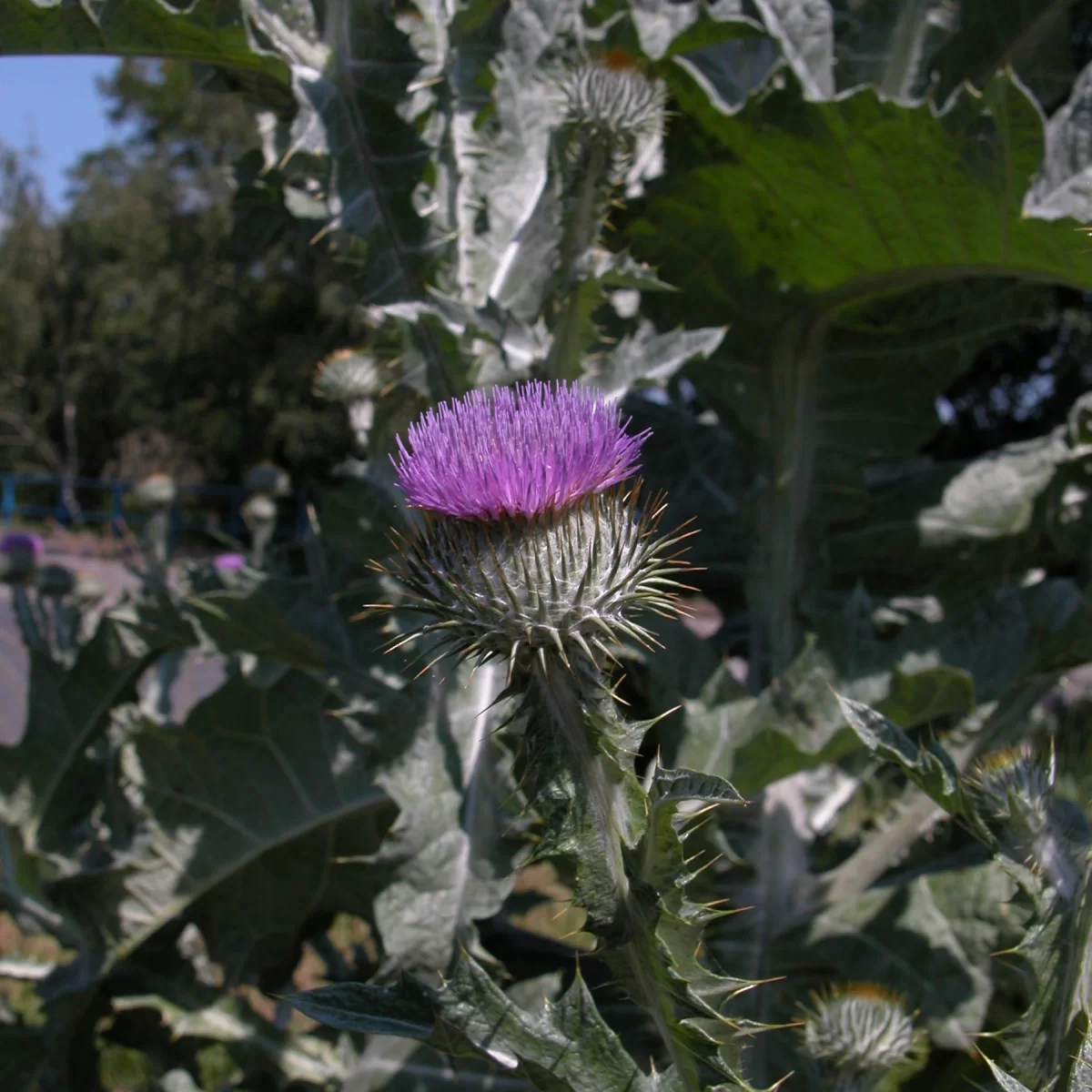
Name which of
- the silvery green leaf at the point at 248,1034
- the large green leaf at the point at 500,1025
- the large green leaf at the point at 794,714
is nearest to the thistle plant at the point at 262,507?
the silvery green leaf at the point at 248,1034

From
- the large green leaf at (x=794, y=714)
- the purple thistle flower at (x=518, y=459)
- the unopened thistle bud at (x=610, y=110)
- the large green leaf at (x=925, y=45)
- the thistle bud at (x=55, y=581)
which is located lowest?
the large green leaf at (x=794, y=714)

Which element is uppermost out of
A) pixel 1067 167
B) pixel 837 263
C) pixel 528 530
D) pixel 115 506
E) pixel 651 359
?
pixel 1067 167

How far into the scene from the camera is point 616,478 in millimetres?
1389

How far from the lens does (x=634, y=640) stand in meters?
1.82

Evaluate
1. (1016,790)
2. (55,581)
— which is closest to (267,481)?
(55,581)

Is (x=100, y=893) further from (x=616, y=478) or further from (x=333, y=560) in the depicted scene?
(x=616, y=478)

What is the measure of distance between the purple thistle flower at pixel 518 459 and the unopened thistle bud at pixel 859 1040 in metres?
1.08

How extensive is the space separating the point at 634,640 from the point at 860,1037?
2.53 ft

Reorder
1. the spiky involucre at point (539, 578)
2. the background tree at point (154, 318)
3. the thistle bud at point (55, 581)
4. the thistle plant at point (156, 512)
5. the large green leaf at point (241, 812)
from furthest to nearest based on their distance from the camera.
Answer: the background tree at point (154, 318), the thistle bud at point (55, 581), the thistle plant at point (156, 512), the large green leaf at point (241, 812), the spiky involucre at point (539, 578)

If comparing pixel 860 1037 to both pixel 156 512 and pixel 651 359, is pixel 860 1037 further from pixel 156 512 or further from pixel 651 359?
pixel 156 512

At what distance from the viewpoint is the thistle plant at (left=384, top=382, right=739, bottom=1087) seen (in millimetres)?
1322

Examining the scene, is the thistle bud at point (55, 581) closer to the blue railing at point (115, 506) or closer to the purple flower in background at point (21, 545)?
the purple flower in background at point (21, 545)

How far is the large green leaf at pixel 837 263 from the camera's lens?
7.67 feet

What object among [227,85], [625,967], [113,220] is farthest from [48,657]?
[113,220]
